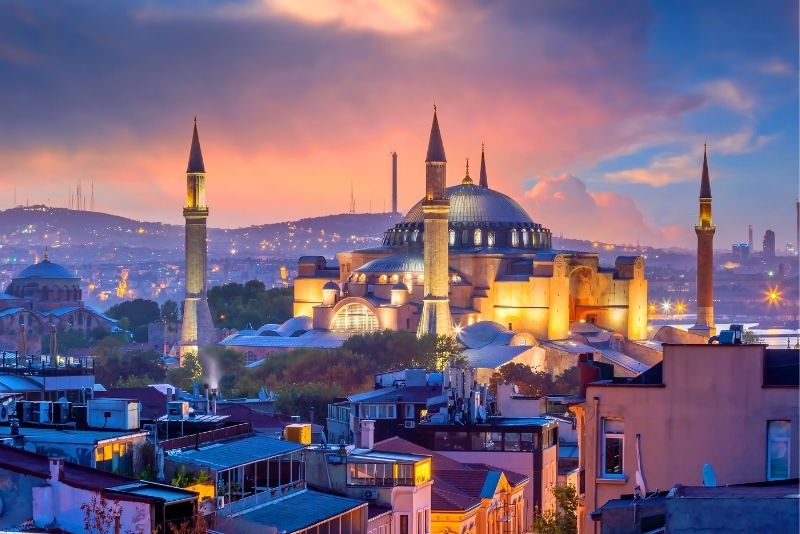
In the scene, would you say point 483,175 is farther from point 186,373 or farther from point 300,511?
point 300,511

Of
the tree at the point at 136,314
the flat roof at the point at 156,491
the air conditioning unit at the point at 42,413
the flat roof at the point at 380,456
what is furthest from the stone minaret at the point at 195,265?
Answer: the flat roof at the point at 156,491

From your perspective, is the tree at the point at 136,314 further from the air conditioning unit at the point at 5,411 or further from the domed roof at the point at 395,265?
the air conditioning unit at the point at 5,411

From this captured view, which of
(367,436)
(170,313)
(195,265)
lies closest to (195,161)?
(195,265)

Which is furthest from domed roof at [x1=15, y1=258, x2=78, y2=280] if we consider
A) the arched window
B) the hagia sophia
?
the arched window

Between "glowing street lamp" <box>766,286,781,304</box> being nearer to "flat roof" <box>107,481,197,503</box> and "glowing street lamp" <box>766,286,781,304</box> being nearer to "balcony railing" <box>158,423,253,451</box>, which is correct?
"balcony railing" <box>158,423,253,451</box>

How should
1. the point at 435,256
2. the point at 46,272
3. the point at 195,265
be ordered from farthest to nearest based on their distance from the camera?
the point at 46,272 → the point at 195,265 → the point at 435,256

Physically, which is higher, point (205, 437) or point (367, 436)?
point (205, 437)
